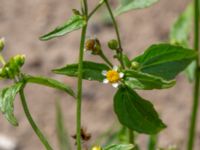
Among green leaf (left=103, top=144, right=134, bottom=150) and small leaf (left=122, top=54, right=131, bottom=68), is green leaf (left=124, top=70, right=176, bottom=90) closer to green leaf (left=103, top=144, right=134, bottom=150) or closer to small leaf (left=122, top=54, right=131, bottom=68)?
small leaf (left=122, top=54, right=131, bottom=68)

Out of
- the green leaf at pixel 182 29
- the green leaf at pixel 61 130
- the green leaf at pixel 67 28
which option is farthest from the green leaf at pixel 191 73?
the green leaf at pixel 67 28

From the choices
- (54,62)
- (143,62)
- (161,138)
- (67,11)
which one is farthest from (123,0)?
(67,11)

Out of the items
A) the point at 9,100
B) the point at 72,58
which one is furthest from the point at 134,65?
the point at 72,58

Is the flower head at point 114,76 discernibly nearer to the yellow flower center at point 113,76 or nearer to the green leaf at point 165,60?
the yellow flower center at point 113,76

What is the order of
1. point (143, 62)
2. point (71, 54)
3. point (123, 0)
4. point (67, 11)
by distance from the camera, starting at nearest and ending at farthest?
point (143, 62) → point (123, 0) → point (71, 54) → point (67, 11)

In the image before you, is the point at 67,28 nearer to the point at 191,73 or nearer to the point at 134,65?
the point at 134,65

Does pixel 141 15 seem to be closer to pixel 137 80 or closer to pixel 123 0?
pixel 123 0
